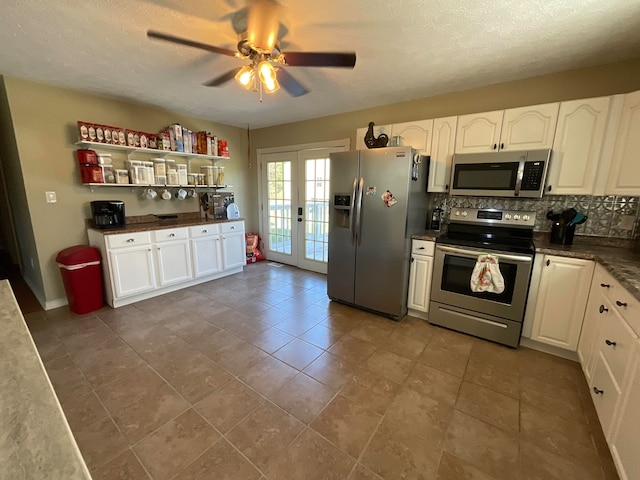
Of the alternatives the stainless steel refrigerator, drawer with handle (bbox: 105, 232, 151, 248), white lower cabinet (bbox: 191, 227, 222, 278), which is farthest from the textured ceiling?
white lower cabinet (bbox: 191, 227, 222, 278)

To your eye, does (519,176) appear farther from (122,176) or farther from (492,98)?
(122,176)

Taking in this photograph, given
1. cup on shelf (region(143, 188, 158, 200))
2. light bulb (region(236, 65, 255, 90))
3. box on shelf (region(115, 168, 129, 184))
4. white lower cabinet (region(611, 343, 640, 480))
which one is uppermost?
light bulb (region(236, 65, 255, 90))

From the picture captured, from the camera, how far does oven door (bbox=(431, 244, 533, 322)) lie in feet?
7.42

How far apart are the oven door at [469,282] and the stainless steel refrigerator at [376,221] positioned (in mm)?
331

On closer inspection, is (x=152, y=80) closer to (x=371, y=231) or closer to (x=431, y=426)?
(x=371, y=231)

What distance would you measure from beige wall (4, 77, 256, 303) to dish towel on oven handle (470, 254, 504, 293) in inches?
157

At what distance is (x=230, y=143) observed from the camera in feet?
15.1

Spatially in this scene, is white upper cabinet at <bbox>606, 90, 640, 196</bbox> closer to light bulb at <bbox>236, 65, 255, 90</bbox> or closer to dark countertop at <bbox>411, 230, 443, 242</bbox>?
dark countertop at <bbox>411, 230, 443, 242</bbox>

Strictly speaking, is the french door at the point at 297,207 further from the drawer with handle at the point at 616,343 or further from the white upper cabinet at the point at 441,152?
the drawer with handle at the point at 616,343

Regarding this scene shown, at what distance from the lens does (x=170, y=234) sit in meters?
3.38

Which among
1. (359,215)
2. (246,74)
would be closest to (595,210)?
(359,215)

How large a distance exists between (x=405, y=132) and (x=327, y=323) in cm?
219

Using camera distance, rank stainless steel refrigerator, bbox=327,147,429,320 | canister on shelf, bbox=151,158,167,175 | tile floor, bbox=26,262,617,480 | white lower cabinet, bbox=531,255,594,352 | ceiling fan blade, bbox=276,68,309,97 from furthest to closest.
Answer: canister on shelf, bbox=151,158,167,175 < stainless steel refrigerator, bbox=327,147,429,320 < white lower cabinet, bbox=531,255,594,352 < ceiling fan blade, bbox=276,68,309,97 < tile floor, bbox=26,262,617,480

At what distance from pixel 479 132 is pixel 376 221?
1.25 m
